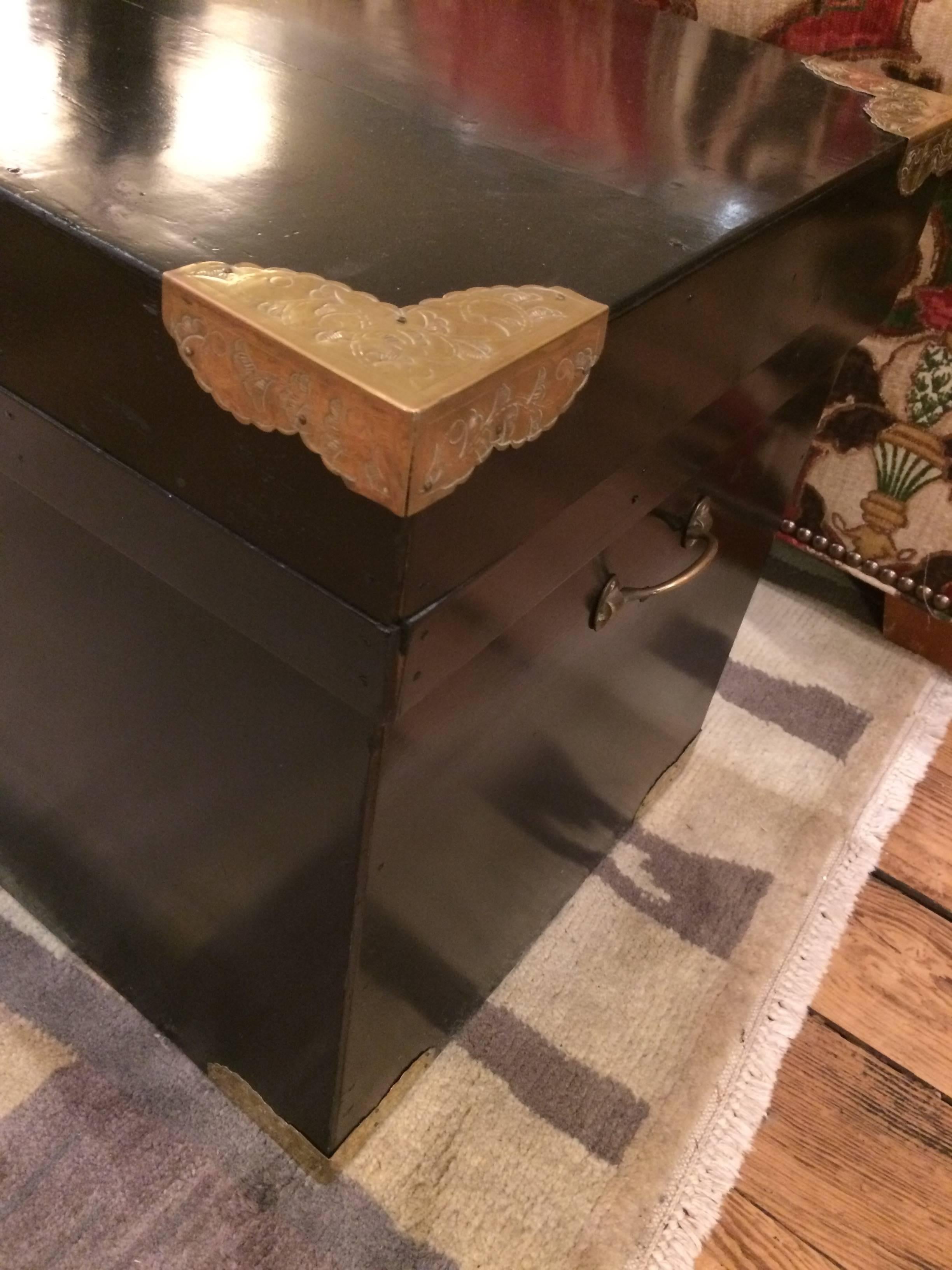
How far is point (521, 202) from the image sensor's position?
0.50m

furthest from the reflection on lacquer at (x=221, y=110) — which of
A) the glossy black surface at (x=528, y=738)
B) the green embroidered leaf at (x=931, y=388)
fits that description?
the green embroidered leaf at (x=931, y=388)

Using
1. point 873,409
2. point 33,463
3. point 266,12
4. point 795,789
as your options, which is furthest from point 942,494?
point 33,463

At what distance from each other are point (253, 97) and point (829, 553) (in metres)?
0.78

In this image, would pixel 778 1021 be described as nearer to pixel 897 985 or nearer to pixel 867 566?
pixel 897 985

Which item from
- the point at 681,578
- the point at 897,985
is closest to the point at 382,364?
the point at 681,578

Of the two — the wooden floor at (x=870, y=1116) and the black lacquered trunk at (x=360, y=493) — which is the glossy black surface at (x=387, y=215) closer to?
the black lacquered trunk at (x=360, y=493)

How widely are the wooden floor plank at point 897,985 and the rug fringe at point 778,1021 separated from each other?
2 centimetres

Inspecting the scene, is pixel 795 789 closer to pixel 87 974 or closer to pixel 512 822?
pixel 512 822

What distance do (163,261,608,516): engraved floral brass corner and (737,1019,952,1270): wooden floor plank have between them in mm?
584

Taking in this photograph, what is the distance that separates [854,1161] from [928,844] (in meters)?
0.32

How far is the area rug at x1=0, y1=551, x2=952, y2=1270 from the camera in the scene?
0.68 meters

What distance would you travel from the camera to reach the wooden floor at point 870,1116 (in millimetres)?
724

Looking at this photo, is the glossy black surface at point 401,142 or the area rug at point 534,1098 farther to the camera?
the area rug at point 534,1098

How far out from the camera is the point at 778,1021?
33.0 inches
